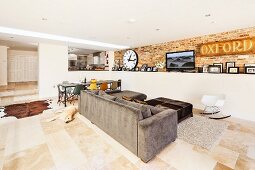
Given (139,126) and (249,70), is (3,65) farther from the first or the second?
(249,70)

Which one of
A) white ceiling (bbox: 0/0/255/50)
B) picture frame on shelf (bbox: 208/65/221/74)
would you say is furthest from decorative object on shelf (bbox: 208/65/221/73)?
white ceiling (bbox: 0/0/255/50)

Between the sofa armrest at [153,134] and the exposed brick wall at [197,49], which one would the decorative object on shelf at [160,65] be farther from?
the sofa armrest at [153,134]

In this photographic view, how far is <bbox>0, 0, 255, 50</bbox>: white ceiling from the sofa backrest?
5.78 ft

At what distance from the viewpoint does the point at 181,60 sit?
5.46 meters

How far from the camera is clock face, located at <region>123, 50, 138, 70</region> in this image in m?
7.48

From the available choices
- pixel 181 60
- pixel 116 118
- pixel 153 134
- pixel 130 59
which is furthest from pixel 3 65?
pixel 153 134

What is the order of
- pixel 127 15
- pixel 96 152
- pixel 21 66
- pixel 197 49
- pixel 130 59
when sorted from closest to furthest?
pixel 96 152 < pixel 127 15 < pixel 197 49 < pixel 130 59 < pixel 21 66

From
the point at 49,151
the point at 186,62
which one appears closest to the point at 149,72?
the point at 186,62

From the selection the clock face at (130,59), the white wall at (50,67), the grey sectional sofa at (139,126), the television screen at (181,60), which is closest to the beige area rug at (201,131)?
the grey sectional sofa at (139,126)

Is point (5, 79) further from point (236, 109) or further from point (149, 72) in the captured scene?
point (236, 109)

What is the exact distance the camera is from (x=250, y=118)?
3.79 meters

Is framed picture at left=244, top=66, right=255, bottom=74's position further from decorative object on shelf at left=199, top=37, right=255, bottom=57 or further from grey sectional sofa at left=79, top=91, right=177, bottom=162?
grey sectional sofa at left=79, top=91, right=177, bottom=162

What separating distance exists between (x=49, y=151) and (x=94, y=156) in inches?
29.4

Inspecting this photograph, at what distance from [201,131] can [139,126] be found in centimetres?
173
